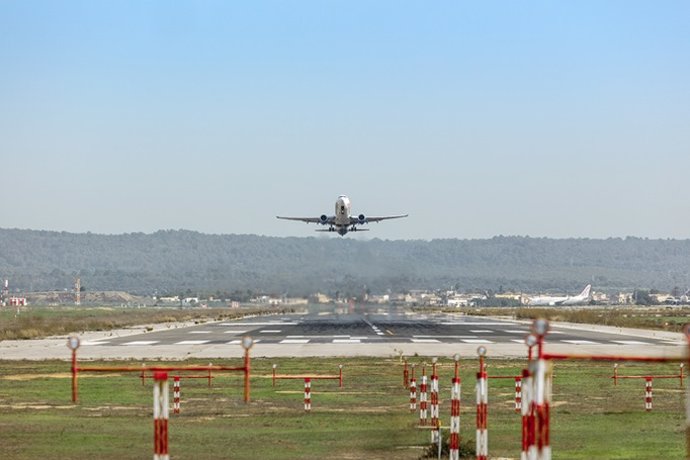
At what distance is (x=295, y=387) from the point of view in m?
45.6

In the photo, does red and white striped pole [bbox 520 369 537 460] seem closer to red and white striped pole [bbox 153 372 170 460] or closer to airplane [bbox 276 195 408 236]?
red and white striped pole [bbox 153 372 170 460]

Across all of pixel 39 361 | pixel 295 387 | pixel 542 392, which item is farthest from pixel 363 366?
pixel 542 392

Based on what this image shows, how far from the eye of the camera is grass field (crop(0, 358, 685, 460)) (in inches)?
1073

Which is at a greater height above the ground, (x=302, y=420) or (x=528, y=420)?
(x=528, y=420)

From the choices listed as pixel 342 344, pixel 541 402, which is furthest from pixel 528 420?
pixel 342 344

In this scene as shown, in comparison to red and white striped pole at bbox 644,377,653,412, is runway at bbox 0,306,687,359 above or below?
below

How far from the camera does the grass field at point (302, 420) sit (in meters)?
27.2

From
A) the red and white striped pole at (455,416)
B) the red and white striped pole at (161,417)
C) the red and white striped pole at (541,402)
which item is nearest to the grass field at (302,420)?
the red and white striped pole at (455,416)

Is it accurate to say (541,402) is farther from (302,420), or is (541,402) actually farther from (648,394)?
(648,394)

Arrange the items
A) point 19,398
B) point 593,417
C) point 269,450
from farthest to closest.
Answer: point 19,398, point 593,417, point 269,450

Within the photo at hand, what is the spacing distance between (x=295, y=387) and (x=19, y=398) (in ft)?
32.8

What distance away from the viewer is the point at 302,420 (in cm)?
3362

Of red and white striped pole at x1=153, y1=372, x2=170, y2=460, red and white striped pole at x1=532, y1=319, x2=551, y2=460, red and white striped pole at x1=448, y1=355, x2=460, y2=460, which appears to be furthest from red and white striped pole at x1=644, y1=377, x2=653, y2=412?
red and white striped pole at x1=532, y1=319, x2=551, y2=460

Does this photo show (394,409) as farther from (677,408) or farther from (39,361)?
(39,361)
